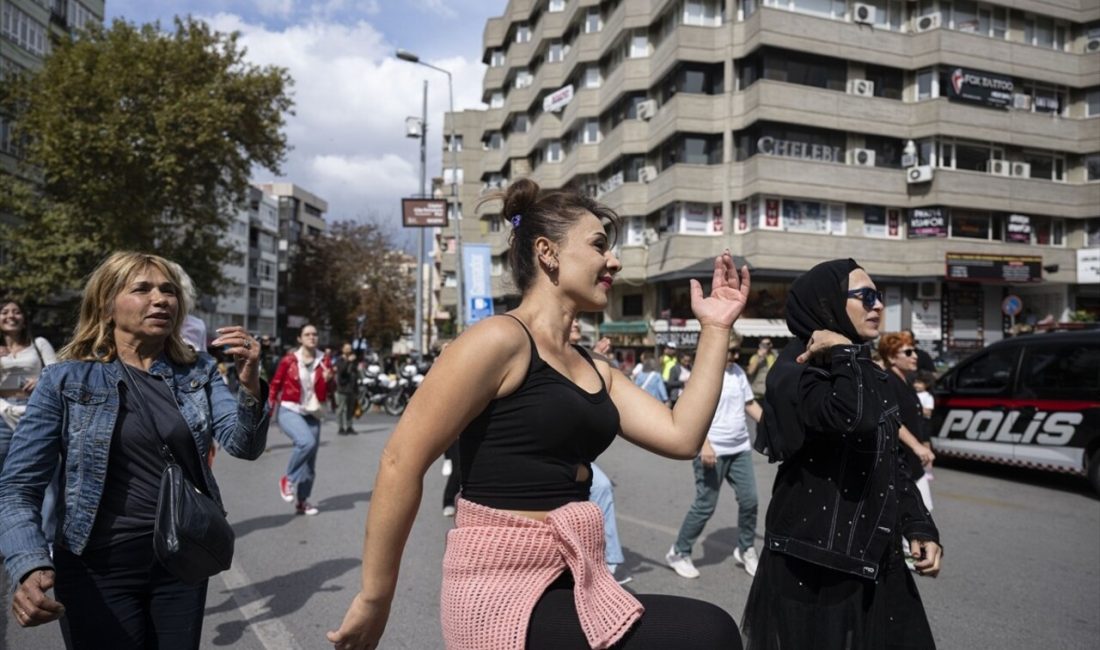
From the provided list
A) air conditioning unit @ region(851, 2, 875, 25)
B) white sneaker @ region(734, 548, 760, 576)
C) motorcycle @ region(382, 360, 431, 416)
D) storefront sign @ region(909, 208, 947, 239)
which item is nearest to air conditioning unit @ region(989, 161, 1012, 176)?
storefront sign @ region(909, 208, 947, 239)

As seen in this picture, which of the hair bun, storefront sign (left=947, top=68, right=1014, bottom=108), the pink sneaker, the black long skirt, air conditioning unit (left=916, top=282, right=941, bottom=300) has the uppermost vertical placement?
storefront sign (left=947, top=68, right=1014, bottom=108)

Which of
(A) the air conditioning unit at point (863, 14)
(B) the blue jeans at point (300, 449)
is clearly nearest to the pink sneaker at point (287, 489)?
(B) the blue jeans at point (300, 449)

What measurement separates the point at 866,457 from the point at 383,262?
53312mm

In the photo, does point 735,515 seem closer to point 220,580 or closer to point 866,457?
point 220,580

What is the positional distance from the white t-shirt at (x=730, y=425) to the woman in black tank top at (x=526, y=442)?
422 cm

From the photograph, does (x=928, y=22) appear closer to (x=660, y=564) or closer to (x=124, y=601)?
(x=660, y=564)

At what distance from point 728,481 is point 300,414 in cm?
452

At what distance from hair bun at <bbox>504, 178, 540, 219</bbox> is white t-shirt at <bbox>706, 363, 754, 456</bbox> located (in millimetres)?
4172

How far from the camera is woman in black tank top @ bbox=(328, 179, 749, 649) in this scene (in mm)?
1722

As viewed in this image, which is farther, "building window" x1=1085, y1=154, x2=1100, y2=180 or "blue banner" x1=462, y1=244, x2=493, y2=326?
"building window" x1=1085, y1=154, x2=1100, y2=180

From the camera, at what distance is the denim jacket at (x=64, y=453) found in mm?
2350

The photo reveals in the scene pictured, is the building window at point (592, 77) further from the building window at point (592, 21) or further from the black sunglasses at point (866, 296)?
the black sunglasses at point (866, 296)

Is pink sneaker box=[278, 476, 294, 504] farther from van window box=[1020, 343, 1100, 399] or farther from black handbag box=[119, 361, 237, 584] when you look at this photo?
van window box=[1020, 343, 1100, 399]

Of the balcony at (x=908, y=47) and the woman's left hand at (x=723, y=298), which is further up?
the balcony at (x=908, y=47)
